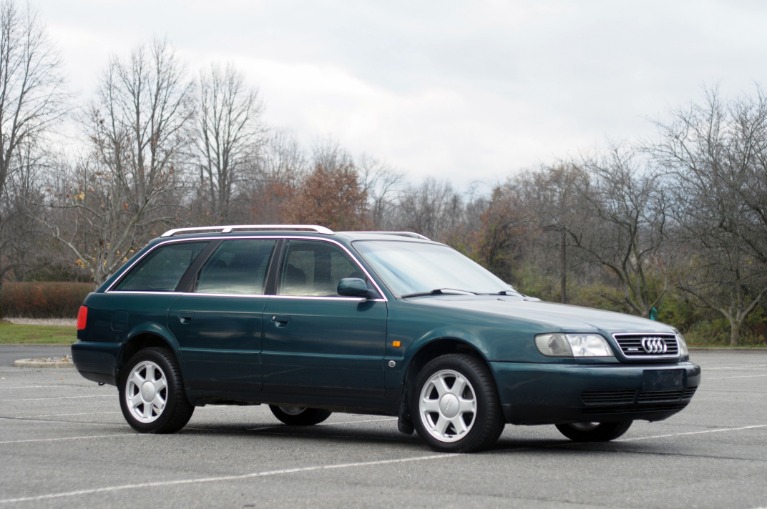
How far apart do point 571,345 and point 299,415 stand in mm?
3599

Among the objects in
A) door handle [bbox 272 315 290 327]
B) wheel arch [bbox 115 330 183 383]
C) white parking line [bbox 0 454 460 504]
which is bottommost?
white parking line [bbox 0 454 460 504]

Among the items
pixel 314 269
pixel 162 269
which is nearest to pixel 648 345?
pixel 314 269

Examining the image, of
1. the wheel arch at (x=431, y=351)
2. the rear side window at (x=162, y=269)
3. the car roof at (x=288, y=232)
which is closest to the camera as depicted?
the wheel arch at (x=431, y=351)

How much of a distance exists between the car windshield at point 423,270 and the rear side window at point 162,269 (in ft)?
6.12

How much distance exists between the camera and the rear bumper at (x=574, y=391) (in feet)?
26.9

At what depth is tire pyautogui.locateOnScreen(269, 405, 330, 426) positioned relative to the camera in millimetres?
11016

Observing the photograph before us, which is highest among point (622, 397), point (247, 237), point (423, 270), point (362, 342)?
point (247, 237)

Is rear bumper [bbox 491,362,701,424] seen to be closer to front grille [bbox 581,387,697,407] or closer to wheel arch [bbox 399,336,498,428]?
front grille [bbox 581,387,697,407]

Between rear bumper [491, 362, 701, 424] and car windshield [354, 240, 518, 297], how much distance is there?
1.22m

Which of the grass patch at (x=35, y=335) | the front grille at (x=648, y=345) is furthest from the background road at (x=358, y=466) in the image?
the grass patch at (x=35, y=335)

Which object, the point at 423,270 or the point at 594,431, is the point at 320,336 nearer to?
the point at 423,270

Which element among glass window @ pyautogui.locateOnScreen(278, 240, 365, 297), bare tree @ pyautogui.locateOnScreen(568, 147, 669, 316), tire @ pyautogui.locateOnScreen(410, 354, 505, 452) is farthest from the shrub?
tire @ pyautogui.locateOnScreen(410, 354, 505, 452)

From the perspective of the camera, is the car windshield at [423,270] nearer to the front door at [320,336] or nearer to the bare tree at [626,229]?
the front door at [320,336]

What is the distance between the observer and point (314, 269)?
9.76 meters
